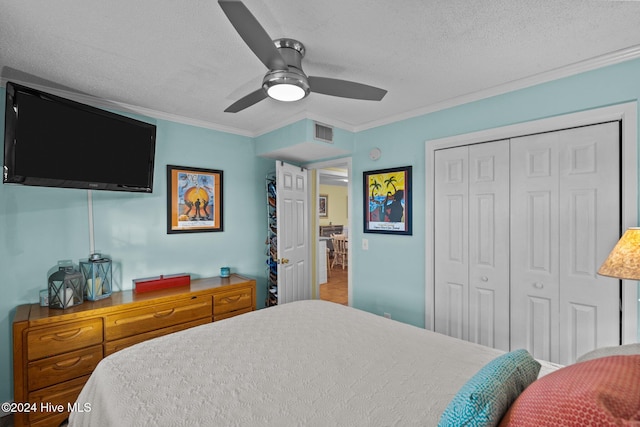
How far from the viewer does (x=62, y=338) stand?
2049mm

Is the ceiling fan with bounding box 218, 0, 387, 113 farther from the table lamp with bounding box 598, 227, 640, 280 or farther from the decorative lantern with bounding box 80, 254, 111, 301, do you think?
the decorative lantern with bounding box 80, 254, 111, 301

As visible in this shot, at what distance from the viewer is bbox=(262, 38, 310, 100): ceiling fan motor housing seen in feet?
5.08

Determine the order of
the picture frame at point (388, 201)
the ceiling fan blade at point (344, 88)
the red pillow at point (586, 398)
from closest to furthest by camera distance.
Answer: the red pillow at point (586, 398) < the ceiling fan blade at point (344, 88) < the picture frame at point (388, 201)

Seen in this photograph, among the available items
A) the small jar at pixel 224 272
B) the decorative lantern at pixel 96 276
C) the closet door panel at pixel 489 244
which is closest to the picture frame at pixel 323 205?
the small jar at pixel 224 272

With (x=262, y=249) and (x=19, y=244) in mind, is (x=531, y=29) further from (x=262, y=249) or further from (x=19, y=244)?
(x=19, y=244)

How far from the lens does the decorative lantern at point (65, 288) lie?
7.10 ft

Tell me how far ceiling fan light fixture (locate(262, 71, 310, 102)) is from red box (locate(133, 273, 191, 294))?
2.05m

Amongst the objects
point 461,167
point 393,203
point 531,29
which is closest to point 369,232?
point 393,203

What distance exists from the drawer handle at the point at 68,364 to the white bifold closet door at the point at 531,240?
9.42ft

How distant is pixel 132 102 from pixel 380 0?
7.59 ft

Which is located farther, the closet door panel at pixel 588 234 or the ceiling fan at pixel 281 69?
the closet door panel at pixel 588 234

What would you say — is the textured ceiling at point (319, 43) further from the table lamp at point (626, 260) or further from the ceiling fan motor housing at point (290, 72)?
the table lamp at point (626, 260)

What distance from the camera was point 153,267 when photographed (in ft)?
9.54

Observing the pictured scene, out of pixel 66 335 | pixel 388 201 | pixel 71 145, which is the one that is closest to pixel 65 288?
pixel 66 335
